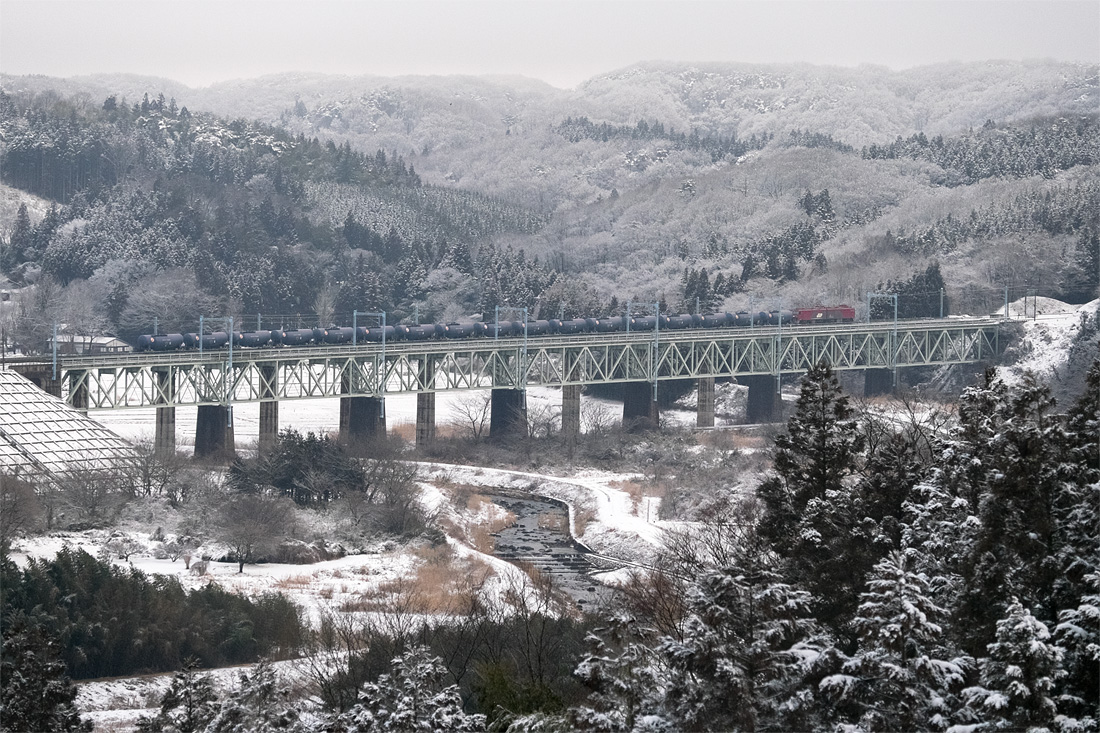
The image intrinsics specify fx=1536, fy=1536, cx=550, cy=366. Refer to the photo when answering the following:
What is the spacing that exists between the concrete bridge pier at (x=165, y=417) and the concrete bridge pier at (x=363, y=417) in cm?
1235

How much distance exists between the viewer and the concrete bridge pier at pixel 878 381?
4648 inches

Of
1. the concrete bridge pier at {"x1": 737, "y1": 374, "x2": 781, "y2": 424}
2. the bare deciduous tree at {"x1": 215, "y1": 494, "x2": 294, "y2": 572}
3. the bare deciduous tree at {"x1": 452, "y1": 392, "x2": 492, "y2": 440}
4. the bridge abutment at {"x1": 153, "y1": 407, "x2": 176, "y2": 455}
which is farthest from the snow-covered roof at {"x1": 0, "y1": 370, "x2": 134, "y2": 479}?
the concrete bridge pier at {"x1": 737, "y1": 374, "x2": 781, "y2": 424}

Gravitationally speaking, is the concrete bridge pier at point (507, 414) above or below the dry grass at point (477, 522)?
above

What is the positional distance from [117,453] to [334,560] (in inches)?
578

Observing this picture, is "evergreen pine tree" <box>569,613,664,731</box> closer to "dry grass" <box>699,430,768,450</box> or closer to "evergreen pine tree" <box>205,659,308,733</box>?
"evergreen pine tree" <box>205,659,308,733</box>

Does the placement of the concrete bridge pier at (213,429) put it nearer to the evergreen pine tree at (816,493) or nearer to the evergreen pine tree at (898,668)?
the evergreen pine tree at (816,493)

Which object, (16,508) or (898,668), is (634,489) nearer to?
(16,508)

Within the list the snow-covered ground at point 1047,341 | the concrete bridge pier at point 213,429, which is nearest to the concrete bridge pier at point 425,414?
the concrete bridge pier at point 213,429

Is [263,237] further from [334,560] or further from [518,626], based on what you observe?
[518,626]

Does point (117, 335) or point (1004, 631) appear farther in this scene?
point (117, 335)

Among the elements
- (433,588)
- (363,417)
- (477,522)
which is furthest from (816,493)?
(363,417)

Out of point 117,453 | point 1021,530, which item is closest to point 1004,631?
point 1021,530

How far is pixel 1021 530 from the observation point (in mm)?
24859

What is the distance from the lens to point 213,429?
86.5 metres
